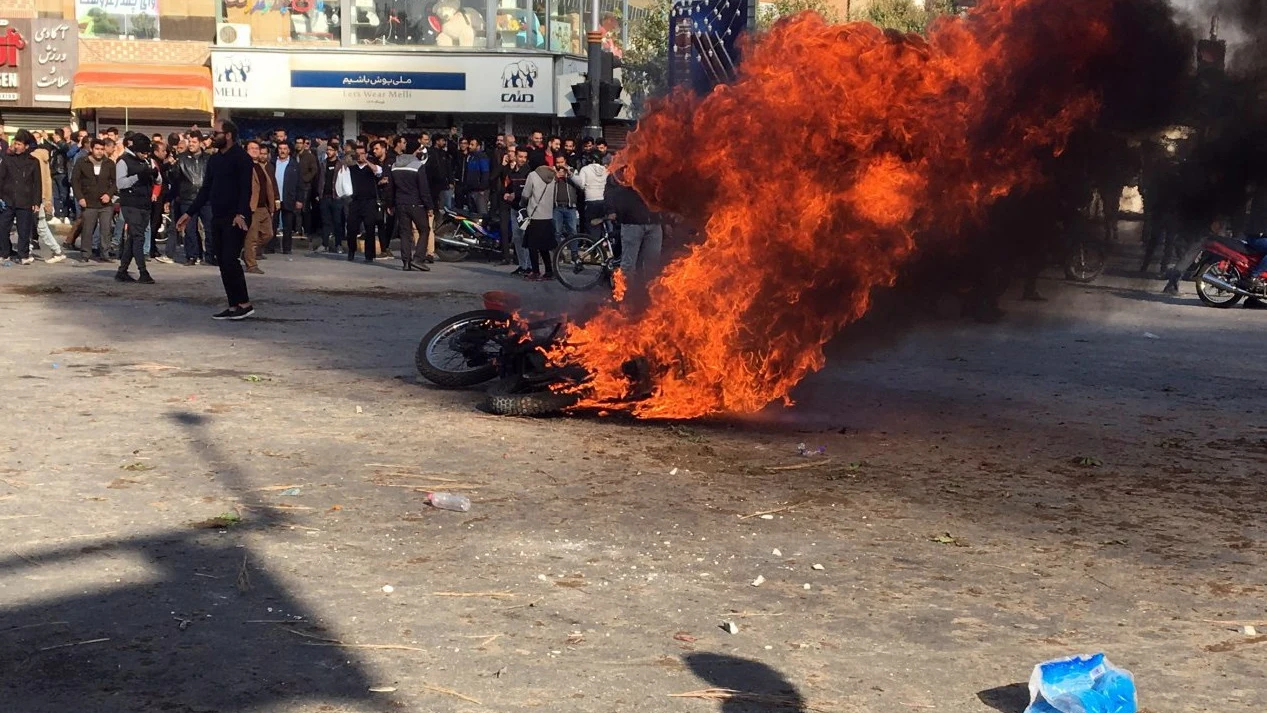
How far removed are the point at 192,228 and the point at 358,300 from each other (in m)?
5.21

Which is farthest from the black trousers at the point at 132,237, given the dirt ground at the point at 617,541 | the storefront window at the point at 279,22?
the storefront window at the point at 279,22

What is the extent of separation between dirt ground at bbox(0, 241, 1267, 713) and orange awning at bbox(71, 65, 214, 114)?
102ft

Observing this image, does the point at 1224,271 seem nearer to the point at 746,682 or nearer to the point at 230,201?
the point at 230,201

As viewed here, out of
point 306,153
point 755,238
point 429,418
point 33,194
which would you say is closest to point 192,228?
point 33,194

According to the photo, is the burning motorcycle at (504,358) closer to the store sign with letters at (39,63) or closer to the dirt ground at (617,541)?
the dirt ground at (617,541)

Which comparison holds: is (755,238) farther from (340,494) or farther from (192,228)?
(192,228)

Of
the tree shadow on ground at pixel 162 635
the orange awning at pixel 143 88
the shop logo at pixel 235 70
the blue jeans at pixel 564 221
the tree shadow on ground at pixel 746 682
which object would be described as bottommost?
the tree shadow on ground at pixel 746 682

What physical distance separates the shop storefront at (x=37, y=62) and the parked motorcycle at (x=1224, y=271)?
110 ft

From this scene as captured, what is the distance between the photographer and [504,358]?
9.27 metres

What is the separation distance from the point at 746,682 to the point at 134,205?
50.3ft

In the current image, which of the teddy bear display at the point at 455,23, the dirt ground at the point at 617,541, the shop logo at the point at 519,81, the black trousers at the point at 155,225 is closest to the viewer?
the dirt ground at the point at 617,541

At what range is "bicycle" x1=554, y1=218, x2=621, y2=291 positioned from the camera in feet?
62.1

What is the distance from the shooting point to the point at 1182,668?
15.5 feet

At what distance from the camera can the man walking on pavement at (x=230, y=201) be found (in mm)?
13250
